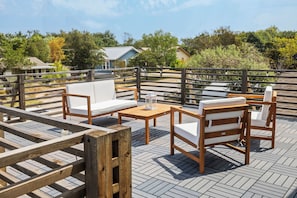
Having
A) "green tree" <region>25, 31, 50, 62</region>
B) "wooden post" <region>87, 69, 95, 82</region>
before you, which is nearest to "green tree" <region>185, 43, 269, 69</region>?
"wooden post" <region>87, 69, 95, 82</region>

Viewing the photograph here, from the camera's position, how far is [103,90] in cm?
595

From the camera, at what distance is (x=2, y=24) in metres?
38.8

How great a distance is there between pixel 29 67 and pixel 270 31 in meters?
26.0

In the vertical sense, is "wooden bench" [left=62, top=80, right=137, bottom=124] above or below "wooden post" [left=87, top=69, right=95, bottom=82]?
below

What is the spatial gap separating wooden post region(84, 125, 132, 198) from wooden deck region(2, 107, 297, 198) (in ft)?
4.38

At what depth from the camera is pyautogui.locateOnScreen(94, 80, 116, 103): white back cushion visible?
583 cm

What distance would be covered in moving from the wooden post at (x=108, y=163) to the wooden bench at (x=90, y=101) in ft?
11.5

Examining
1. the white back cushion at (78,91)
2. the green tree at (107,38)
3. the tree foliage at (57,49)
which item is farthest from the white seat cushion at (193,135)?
the green tree at (107,38)

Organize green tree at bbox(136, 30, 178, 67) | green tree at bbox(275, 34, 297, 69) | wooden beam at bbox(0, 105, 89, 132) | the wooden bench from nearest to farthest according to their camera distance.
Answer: wooden beam at bbox(0, 105, 89, 132) → the wooden bench → green tree at bbox(275, 34, 297, 69) → green tree at bbox(136, 30, 178, 67)

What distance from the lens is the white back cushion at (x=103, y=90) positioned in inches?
229

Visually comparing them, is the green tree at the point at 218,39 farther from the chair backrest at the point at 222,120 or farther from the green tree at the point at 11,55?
the chair backrest at the point at 222,120

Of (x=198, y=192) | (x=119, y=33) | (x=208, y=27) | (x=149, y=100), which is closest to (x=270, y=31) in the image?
(x=208, y=27)

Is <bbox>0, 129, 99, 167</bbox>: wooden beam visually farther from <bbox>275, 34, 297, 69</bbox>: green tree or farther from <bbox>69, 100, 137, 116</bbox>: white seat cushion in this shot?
<bbox>275, 34, 297, 69</bbox>: green tree

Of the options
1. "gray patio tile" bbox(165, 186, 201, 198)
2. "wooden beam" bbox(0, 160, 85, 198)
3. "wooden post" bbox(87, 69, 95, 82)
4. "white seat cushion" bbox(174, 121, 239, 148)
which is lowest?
"gray patio tile" bbox(165, 186, 201, 198)
